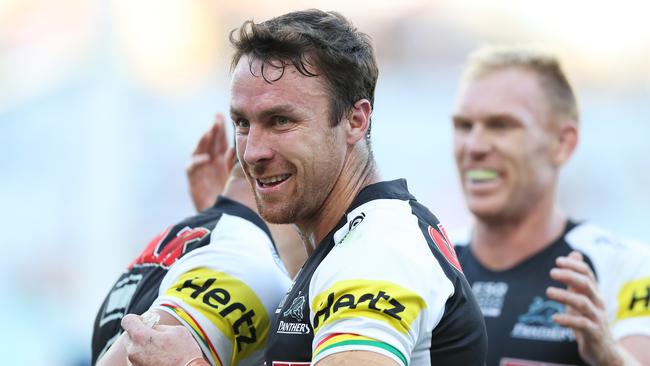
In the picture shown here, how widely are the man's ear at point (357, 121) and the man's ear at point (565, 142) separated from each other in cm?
252

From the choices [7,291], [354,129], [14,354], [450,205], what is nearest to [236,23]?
[450,205]

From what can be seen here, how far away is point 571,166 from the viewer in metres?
12.7

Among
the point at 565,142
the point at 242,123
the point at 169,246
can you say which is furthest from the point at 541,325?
the point at 242,123

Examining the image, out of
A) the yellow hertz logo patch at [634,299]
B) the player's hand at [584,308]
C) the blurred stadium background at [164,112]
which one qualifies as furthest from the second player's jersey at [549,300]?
the blurred stadium background at [164,112]

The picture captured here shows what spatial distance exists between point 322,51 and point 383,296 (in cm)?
84

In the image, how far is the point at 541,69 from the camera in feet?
18.1

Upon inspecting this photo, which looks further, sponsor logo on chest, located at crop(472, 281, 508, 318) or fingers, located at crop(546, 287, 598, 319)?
sponsor logo on chest, located at crop(472, 281, 508, 318)

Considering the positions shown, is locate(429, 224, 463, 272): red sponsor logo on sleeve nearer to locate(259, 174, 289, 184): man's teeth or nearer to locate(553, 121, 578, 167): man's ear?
locate(259, 174, 289, 184): man's teeth

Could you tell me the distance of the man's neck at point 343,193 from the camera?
3074 mm

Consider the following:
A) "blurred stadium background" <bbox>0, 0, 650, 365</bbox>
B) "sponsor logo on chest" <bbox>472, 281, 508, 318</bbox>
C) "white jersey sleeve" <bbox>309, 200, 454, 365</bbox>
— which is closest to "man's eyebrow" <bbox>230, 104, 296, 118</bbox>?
"white jersey sleeve" <bbox>309, 200, 454, 365</bbox>

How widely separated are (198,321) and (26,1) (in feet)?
35.1

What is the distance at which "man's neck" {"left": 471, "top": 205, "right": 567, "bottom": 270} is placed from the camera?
207 inches

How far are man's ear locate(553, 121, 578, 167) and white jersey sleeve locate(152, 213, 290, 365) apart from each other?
2.45 metres

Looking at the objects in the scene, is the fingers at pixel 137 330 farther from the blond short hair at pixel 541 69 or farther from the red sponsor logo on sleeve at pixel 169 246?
the blond short hair at pixel 541 69
